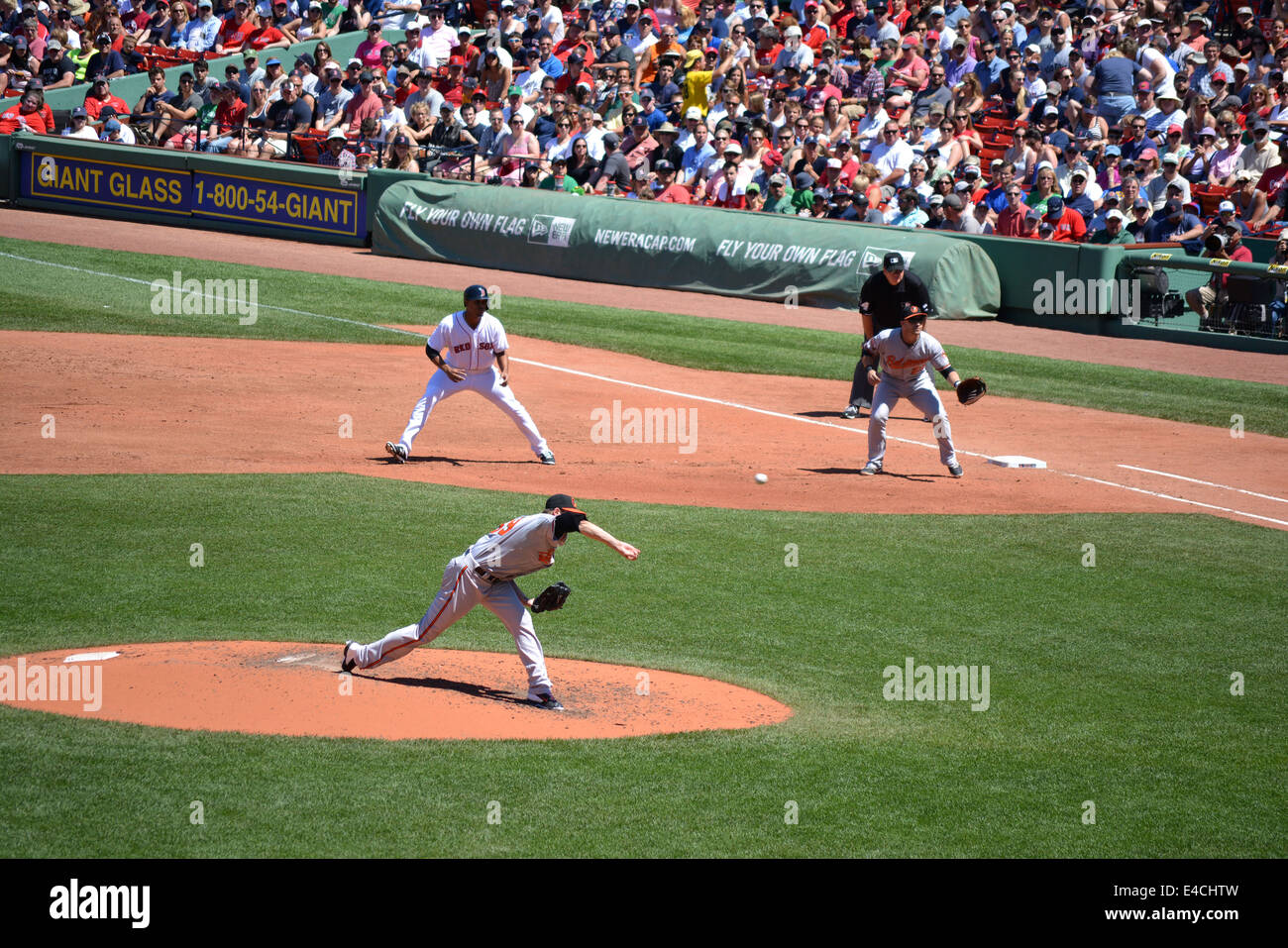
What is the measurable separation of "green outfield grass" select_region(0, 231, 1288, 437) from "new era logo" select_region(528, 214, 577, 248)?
8.19 feet

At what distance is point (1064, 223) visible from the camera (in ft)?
74.3

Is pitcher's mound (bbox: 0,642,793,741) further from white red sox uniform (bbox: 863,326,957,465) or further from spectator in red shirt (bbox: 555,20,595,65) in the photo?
spectator in red shirt (bbox: 555,20,595,65)

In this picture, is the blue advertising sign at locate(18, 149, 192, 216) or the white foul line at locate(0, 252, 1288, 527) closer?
the white foul line at locate(0, 252, 1288, 527)

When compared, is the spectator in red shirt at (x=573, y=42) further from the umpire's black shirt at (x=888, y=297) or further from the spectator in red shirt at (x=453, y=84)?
the umpire's black shirt at (x=888, y=297)

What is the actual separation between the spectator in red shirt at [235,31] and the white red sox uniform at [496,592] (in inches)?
1313

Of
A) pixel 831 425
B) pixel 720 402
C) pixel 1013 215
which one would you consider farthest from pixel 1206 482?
pixel 1013 215

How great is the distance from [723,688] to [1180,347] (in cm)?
1595

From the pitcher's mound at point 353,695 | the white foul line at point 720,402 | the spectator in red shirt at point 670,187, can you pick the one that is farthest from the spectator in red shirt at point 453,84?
the pitcher's mound at point 353,695

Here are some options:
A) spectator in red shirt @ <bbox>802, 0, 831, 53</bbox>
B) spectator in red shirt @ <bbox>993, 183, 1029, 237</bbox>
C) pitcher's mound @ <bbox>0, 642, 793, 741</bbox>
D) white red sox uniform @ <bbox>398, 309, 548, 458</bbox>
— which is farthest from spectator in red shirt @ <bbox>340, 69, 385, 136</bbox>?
pitcher's mound @ <bbox>0, 642, 793, 741</bbox>

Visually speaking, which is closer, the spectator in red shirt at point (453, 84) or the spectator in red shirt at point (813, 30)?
the spectator in red shirt at point (813, 30)

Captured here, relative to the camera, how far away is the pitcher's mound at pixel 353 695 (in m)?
7.60

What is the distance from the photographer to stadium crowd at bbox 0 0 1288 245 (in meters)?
23.3
